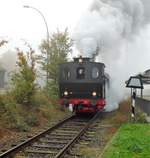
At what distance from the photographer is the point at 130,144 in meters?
11.8

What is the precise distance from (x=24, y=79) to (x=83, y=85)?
3250mm

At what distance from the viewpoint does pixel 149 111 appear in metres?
21.6

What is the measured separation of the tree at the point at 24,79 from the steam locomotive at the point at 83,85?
2.21m

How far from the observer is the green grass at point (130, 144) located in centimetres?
1029

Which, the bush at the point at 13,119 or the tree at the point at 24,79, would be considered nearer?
the bush at the point at 13,119

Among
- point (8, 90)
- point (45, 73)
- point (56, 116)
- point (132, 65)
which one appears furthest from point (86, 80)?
point (132, 65)

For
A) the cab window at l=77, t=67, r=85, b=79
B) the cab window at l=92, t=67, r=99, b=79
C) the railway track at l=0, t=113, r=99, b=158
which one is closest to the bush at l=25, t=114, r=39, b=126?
the railway track at l=0, t=113, r=99, b=158

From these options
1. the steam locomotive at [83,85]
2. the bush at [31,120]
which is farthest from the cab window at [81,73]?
→ the bush at [31,120]

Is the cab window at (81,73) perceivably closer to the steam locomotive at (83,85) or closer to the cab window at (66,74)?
the steam locomotive at (83,85)

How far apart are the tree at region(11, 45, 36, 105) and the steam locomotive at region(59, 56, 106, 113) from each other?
7.24ft

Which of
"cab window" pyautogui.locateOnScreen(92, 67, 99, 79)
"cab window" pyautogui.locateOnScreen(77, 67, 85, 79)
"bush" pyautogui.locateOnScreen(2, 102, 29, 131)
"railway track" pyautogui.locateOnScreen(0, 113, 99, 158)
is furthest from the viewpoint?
"cab window" pyautogui.locateOnScreen(77, 67, 85, 79)

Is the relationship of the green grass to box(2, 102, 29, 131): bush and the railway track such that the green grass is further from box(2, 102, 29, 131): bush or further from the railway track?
box(2, 102, 29, 131): bush

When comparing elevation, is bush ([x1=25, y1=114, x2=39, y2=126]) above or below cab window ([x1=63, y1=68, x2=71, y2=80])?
below

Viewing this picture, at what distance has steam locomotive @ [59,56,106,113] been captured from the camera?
20453mm
